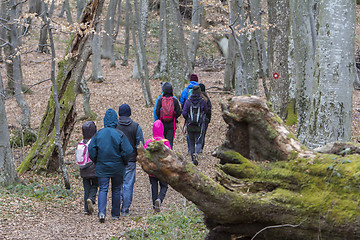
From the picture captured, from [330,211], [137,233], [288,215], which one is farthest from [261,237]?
[137,233]

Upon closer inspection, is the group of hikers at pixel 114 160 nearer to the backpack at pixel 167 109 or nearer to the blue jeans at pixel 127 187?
the blue jeans at pixel 127 187

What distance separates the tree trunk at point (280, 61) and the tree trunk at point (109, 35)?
469 inches

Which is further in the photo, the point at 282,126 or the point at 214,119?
the point at 214,119

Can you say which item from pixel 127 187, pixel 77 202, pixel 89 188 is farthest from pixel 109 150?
pixel 77 202

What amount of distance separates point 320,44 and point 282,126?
1.88 m

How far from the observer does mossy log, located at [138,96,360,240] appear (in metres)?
4.06

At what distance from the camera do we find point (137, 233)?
5.95 meters

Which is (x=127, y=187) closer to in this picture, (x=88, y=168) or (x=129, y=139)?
(x=88, y=168)

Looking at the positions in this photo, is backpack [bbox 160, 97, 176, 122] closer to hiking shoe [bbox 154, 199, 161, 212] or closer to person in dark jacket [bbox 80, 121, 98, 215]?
person in dark jacket [bbox 80, 121, 98, 215]

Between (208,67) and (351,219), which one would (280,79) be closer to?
(351,219)

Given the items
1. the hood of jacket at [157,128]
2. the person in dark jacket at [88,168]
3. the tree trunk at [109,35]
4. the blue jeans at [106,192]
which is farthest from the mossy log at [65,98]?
the tree trunk at [109,35]

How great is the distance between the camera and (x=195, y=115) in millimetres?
10078

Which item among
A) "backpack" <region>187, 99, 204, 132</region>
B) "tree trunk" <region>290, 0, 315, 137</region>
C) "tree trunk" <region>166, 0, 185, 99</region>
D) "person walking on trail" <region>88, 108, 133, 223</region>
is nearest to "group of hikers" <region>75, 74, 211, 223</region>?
"person walking on trail" <region>88, 108, 133, 223</region>

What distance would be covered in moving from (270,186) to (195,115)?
5.65m
